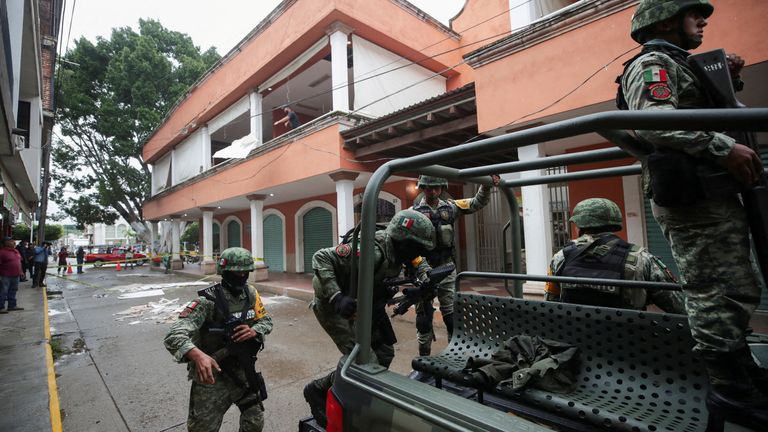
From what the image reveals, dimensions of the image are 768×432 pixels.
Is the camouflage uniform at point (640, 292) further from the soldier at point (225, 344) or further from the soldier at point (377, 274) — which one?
the soldier at point (225, 344)

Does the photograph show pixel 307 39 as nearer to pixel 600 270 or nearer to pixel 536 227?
pixel 536 227

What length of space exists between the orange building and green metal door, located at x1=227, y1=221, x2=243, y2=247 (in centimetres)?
272

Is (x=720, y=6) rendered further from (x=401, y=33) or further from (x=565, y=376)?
(x=401, y=33)

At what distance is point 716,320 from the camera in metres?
1.14

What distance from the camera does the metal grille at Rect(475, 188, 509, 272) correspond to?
8.93 m

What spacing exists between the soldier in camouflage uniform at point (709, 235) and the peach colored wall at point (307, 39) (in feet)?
24.9

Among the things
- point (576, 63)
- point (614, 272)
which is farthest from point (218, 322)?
point (576, 63)

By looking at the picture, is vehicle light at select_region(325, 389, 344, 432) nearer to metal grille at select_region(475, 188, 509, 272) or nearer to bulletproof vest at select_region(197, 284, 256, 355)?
bulletproof vest at select_region(197, 284, 256, 355)

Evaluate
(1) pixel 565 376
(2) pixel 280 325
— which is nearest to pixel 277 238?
(2) pixel 280 325

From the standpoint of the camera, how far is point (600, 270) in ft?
6.31

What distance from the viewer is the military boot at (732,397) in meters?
1.05

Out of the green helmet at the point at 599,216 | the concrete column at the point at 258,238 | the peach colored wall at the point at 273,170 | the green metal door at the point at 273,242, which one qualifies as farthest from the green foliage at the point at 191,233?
A: the green helmet at the point at 599,216

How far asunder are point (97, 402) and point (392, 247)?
3.38 metres

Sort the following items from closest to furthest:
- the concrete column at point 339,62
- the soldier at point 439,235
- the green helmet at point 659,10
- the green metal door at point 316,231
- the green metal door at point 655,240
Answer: the green helmet at point 659,10 < the soldier at point 439,235 < the green metal door at point 655,240 < the concrete column at point 339,62 < the green metal door at point 316,231
